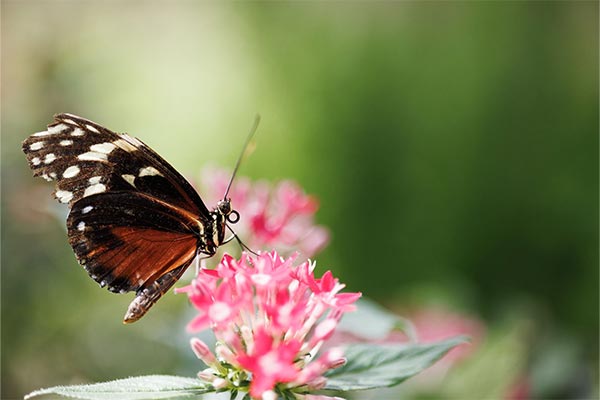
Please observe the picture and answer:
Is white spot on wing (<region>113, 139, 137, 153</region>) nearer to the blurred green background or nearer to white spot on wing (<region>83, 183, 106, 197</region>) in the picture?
white spot on wing (<region>83, 183, 106, 197</region>)

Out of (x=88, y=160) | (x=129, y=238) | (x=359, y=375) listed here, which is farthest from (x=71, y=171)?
(x=359, y=375)

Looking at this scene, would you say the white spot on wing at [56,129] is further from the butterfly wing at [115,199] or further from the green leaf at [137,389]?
the green leaf at [137,389]

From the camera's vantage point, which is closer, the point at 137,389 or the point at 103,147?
the point at 137,389

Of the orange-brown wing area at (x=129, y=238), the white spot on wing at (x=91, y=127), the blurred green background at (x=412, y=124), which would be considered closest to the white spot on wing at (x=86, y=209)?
the orange-brown wing area at (x=129, y=238)

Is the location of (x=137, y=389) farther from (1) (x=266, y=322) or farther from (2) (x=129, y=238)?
(2) (x=129, y=238)

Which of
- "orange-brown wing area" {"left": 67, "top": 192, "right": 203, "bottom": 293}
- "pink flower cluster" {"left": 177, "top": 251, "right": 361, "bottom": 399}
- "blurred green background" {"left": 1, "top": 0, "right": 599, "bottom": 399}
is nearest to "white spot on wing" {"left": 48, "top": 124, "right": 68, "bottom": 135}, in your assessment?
"orange-brown wing area" {"left": 67, "top": 192, "right": 203, "bottom": 293}

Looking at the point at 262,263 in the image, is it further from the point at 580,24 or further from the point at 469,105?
the point at 580,24
